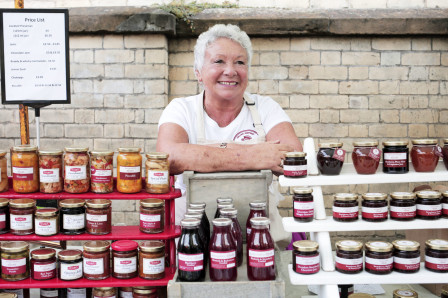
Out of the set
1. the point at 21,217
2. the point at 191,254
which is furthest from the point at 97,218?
the point at 191,254

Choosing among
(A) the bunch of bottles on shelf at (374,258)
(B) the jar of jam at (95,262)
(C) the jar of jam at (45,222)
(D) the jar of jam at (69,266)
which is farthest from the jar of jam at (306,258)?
(C) the jar of jam at (45,222)

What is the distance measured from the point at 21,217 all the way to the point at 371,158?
1.37 meters

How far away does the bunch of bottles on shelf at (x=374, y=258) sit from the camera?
1625 mm

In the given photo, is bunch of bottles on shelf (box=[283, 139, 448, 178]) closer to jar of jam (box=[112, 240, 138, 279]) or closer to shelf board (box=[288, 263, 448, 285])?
shelf board (box=[288, 263, 448, 285])

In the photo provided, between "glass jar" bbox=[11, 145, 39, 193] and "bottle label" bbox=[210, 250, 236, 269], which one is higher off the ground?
"glass jar" bbox=[11, 145, 39, 193]

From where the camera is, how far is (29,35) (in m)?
2.72

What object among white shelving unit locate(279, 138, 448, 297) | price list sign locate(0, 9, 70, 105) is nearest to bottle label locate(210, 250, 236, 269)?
white shelving unit locate(279, 138, 448, 297)

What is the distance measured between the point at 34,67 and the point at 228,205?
1.60 metres

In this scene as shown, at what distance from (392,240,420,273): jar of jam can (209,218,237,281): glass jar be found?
585 millimetres

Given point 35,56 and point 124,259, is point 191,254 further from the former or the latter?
point 35,56

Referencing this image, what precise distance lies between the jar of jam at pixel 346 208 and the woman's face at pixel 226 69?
3.24 feet

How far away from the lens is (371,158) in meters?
1.69

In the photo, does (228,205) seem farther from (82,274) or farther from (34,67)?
(34,67)

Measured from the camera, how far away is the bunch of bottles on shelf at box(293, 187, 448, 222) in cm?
167
